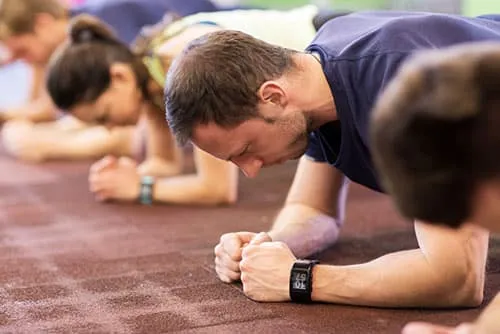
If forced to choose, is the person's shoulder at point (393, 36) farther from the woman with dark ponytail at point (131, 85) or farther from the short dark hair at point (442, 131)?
the woman with dark ponytail at point (131, 85)

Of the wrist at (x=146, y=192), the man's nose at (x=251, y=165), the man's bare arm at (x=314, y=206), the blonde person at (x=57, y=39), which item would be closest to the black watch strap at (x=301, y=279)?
the man's nose at (x=251, y=165)

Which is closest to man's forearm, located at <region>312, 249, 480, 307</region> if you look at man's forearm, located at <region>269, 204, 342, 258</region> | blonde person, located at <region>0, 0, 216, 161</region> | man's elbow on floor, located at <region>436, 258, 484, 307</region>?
man's elbow on floor, located at <region>436, 258, 484, 307</region>

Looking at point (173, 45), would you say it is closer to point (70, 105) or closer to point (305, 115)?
point (70, 105)

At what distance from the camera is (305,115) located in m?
1.46

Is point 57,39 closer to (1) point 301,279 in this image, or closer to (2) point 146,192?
(2) point 146,192

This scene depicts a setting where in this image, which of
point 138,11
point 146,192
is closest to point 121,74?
point 146,192

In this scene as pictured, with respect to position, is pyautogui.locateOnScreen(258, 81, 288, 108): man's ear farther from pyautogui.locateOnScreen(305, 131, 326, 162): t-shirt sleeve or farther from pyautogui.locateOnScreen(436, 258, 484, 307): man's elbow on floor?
pyautogui.locateOnScreen(436, 258, 484, 307): man's elbow on floor

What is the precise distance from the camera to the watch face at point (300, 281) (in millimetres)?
1418

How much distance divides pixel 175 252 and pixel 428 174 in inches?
40.0

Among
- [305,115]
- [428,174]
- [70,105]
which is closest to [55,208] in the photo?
[70,105]

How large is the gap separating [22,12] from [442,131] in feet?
8.11

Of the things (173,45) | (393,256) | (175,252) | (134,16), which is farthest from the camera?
(134,16)

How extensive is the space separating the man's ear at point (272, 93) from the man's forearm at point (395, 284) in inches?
11.4

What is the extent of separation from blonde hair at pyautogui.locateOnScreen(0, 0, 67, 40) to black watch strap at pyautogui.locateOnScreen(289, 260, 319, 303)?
202 cm
